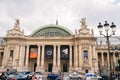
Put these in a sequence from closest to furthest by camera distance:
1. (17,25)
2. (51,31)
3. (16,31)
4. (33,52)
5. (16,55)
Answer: (16,55) → (33,52) → (16,31) → (17,25) → (51,31)

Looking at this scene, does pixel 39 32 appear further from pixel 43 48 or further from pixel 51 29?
pixel 43 48

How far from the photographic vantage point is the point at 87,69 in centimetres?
6875

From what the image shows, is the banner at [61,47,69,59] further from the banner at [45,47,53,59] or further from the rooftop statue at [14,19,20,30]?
the rooftop statue at [14,19,20,30]

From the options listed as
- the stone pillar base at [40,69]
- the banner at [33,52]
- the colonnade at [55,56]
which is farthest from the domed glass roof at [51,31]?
the stone pillar base at [40,69]

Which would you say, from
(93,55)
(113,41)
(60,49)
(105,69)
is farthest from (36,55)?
(113,41)

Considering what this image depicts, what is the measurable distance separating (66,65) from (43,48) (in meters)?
11.7

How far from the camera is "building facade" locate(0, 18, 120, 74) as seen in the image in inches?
2795

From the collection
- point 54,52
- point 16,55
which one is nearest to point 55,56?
point 54,52

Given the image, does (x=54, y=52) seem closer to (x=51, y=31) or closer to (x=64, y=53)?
(x=64, y=53)

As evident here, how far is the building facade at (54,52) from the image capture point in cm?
7100

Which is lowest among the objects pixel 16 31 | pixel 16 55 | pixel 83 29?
pixel 16 55

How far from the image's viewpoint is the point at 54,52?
2906 inches

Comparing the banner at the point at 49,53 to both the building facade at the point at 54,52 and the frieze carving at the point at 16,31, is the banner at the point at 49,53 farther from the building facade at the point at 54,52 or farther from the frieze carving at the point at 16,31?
the frieze carving at the point at 16,31

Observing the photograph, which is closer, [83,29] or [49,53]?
[49,53]
